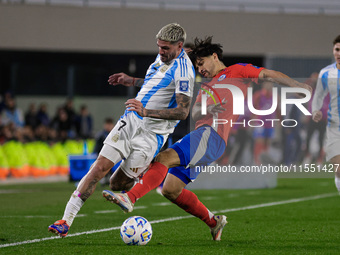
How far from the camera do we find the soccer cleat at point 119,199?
6.72 m

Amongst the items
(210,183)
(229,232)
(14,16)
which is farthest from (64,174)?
(229,232)

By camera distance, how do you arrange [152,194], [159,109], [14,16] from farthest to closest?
[14,16]
[152,194]
[159,109]

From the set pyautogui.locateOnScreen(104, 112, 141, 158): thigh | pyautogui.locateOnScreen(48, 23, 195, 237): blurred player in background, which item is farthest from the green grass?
pyautogui.locateOnScreen(104, 112, 141, 158): thigh

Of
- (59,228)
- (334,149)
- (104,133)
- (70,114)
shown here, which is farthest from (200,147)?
(70,114)

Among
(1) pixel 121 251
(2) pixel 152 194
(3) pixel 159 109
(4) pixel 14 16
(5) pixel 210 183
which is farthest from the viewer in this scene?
(4) pixel 14 16

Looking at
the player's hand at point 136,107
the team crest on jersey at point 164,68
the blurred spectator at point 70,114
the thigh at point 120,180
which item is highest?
the team crest on jersey at point 164,68

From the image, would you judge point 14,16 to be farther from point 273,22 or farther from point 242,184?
point 242,184

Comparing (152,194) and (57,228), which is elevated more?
(57,228)

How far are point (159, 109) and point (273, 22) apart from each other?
25.8 metres

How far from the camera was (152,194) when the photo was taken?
49.5 feet

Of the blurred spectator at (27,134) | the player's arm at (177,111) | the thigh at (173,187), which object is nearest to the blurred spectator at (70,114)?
the blurred spectator at (27,134)

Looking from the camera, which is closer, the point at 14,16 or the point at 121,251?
the point at 121,251

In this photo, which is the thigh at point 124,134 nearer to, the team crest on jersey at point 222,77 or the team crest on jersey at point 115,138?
the team crest on jersey at point 115,138

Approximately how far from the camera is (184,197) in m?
7.47
